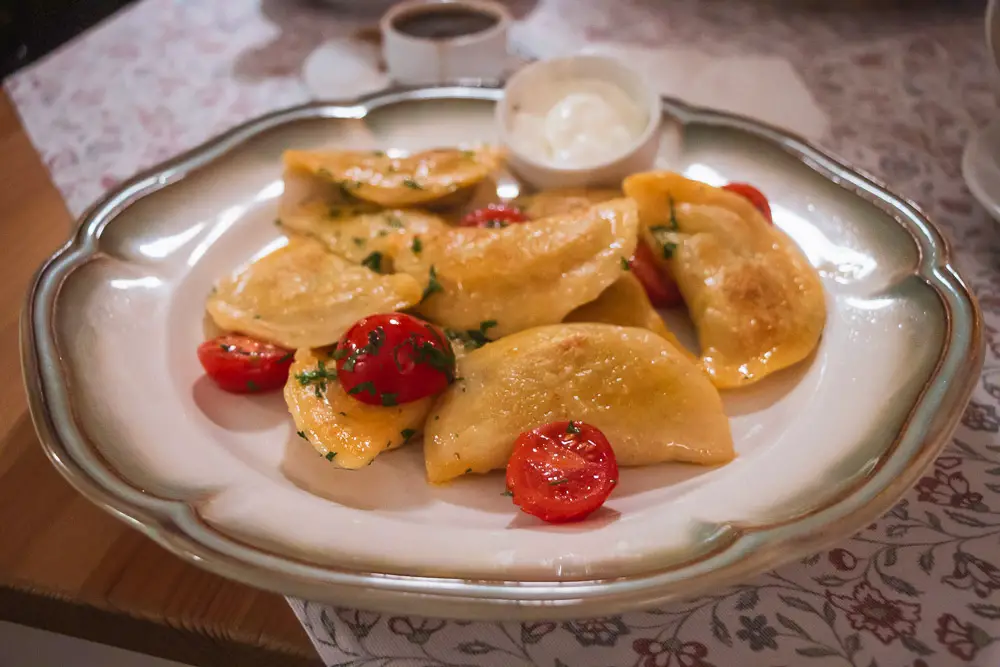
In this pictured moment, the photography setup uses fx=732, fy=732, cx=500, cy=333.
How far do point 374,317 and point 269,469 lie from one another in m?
0.43

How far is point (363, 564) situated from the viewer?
130 cm

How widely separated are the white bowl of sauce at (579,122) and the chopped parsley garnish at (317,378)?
1.04 m

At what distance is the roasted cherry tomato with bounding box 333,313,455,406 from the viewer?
1.67 m

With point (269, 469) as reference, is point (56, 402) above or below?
above

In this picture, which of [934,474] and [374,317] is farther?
[374,317]

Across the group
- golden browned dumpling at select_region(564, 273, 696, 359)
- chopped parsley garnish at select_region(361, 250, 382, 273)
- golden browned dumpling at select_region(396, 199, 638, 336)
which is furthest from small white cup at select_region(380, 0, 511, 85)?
golden browned dumpling at select_region(564, 273, 696, 359)

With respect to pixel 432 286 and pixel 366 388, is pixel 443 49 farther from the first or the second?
pixel 366 388

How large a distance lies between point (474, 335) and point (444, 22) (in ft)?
5.88

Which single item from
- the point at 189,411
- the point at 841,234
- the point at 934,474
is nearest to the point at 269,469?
the point at 189,411

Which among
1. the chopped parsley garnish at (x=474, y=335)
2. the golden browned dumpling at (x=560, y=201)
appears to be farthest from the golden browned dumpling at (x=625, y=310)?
the golden browned dumpling at (x=560, y=201)

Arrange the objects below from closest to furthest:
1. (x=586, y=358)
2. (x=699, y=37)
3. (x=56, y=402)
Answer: (x=56, y=402)
(x=586, y=358)
(x=699, y=37)

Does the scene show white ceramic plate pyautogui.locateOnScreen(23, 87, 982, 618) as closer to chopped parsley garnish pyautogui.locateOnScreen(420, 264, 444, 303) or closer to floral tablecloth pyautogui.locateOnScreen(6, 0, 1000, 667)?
floral tablecloth pyautogui.locateOnScreen(6, 0, 1000, 667)

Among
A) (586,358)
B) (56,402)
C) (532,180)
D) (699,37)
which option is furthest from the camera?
(699,37)

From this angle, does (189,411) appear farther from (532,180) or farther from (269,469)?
(532,180)
